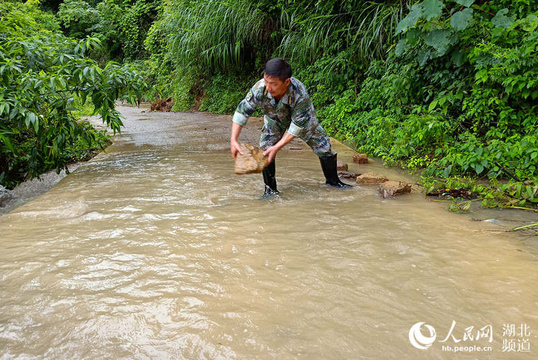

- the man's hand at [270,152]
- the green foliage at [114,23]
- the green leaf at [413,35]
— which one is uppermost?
the green foliage at [114,23]

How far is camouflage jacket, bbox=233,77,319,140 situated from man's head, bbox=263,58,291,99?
0.22 metres

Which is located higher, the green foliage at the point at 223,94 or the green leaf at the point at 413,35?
the green leaf at the point at 413,35

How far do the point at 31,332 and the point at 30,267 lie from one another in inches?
26.0

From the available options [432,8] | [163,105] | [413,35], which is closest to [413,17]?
[432,8]

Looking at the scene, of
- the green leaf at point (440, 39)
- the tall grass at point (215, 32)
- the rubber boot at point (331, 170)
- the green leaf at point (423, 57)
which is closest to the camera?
the rubber boot at point (331, 170)

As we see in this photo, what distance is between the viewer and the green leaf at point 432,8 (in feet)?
12.4

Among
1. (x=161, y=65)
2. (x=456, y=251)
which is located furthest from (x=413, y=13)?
(x=161, y=65)

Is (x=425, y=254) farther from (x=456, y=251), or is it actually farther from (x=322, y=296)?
(x=322, y=296)

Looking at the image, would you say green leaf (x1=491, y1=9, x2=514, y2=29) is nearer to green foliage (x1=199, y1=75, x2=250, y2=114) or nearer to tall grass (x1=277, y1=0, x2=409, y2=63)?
tall grass (x1=277, y1=0, x2=409, y2=63)

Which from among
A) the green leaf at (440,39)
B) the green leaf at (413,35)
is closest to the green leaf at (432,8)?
the green leaf at (440,39)

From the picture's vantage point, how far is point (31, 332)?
1.57 m

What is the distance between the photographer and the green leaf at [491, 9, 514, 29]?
12.4 feet

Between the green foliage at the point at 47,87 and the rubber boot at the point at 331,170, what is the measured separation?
2323mm

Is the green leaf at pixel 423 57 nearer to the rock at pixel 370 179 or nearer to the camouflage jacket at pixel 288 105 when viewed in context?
the rock at pixel 370 179
